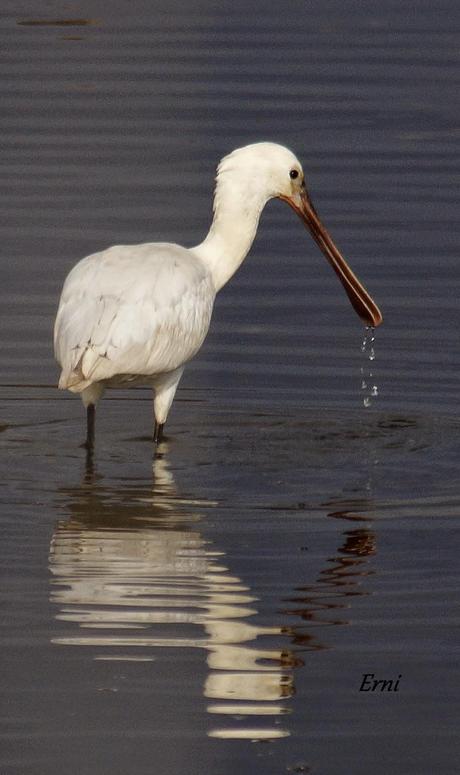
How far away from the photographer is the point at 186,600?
28.2 ft

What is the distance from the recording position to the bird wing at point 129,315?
10.4 m

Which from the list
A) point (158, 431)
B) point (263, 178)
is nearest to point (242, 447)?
point (158, 431)

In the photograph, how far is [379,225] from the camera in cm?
1545

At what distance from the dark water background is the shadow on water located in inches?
0.6

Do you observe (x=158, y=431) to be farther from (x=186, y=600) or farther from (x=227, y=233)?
(x=186, y=600)

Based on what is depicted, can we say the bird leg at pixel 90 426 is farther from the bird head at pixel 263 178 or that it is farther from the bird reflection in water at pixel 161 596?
the bird head at pixel 263 178

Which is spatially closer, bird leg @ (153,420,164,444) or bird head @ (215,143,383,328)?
bird leg @ (153,420,164,444)

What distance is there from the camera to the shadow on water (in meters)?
7.70

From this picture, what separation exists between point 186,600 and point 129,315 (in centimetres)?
231

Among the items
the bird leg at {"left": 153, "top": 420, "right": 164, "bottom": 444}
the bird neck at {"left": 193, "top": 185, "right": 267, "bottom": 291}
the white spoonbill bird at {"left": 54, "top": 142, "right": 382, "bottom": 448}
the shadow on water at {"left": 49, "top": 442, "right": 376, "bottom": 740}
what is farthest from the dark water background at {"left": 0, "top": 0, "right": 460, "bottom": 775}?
the bird neck at {"left": 193, "top": 185, "right": 267, "bottom": 291}

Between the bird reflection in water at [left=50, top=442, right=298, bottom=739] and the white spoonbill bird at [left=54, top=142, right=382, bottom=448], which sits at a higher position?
the white spoonbill bird at [left=54, top=142, right=382, bottom=448]

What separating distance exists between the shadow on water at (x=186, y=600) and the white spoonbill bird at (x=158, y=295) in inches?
26.3

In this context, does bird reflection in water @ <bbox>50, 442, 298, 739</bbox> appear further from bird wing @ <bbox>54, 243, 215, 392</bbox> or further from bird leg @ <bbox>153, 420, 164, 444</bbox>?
bird leg @ <bbox>153, 420, 164, 444</bbox>

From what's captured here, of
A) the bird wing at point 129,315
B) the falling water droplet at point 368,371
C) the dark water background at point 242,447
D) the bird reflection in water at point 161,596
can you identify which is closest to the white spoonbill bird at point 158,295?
the bird wing at point 129,315
